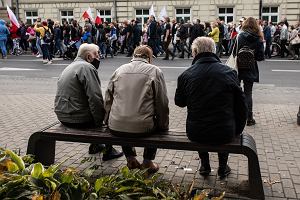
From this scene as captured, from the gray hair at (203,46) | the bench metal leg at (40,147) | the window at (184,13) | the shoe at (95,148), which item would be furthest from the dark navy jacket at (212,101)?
the window at (184,13)

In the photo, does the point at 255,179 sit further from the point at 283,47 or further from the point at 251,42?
the point at 283,47

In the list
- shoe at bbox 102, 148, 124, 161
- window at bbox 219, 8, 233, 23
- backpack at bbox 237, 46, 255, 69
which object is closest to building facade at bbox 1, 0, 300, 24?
window at bbox 219, 8, 233, 23

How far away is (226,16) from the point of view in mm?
29562

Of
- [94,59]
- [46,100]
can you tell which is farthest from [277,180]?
[46,100]

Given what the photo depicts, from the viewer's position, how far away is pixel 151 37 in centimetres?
1877

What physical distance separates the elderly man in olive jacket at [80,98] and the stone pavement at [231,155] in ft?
2.09

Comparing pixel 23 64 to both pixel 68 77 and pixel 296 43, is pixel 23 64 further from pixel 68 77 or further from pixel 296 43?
pixel 68 77

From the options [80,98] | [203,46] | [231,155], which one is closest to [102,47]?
[231,155]

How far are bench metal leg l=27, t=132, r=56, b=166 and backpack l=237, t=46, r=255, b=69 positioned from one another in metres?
3.27

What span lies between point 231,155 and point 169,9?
2581 cm

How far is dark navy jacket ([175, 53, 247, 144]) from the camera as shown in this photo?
12.9ft

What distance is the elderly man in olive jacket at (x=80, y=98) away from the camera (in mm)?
4602

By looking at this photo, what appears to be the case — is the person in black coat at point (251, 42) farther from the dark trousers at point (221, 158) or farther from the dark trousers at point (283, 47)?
the dark trousers at point (283, 47)

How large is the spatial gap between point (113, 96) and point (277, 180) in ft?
6.62
